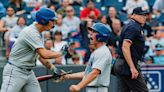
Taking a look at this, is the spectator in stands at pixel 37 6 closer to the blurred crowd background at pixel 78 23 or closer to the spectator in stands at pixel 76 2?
the blurred crowd background at pixel 78 23

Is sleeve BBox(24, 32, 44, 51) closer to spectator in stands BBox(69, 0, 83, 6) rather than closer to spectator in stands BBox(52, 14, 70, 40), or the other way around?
spectator in stands BBox(52, 14, 70, 40)

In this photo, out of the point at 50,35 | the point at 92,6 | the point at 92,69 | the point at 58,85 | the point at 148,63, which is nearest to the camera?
the point at 92,69

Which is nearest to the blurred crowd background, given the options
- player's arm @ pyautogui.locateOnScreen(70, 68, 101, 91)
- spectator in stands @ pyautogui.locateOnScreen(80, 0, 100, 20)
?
spectator in stands @ pyautogui.locateOnScreen(80, 0, 100, 20)

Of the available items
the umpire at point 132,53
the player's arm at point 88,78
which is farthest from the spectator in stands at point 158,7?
the player's arm at point 88,78

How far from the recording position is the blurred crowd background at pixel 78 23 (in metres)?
12.9

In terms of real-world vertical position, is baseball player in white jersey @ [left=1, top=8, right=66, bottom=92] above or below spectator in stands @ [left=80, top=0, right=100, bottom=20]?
above

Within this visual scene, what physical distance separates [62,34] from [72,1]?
92.4 inches

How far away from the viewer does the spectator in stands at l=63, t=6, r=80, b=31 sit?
15016mm

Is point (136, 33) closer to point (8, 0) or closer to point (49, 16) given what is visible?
point (49, 16)

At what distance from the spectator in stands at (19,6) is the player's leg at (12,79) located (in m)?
7.23

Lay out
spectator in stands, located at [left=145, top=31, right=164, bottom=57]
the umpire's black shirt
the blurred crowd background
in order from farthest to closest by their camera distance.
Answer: spectator in stands, located at [left=145, top=31, right=164, bottom=57] → the blurred crowd background → the umpire's black shirt

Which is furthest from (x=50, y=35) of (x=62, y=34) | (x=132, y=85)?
(x=132, y=85)

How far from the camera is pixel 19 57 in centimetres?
798

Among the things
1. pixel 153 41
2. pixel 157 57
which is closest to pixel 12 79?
pixel 157 57
